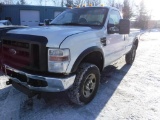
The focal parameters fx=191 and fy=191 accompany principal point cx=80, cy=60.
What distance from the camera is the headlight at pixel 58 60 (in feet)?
9.35

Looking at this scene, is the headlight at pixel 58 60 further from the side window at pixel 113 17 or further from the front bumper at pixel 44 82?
the side window at pixel 113 17

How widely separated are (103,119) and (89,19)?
2221 millimetres

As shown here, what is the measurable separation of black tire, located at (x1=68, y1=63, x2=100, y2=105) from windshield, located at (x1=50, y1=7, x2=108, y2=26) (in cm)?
112

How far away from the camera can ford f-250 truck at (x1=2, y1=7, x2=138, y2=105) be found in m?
2.88

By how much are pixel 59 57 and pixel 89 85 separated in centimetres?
107

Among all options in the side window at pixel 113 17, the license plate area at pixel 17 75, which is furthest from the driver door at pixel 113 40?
the license plate area at pixel 17 75

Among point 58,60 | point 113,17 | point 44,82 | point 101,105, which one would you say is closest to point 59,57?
point 58,60

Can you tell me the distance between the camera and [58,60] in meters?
2.86

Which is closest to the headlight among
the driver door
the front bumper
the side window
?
the front bumper

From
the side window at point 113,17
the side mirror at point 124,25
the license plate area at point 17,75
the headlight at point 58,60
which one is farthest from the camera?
the side window at point 113,17

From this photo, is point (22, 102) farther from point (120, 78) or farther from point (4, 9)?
point (4, 9)

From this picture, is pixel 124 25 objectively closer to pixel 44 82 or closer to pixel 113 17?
pixel 113 17

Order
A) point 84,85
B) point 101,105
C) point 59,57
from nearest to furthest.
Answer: point 59,57 → point 84,85 → point 101,105

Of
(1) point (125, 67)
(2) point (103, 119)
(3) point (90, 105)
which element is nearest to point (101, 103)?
(3) point (90, 105)
